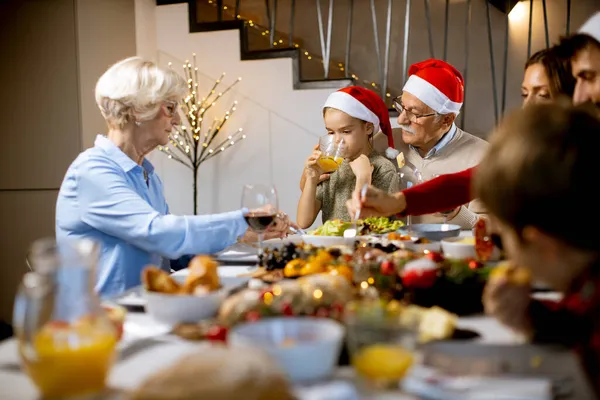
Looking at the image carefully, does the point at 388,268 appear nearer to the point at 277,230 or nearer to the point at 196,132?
the point at 277,230

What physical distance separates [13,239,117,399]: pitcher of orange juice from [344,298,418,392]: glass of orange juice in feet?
1.08

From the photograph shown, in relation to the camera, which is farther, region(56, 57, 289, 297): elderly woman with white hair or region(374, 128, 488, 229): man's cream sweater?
region(374, 128, 488, 229): man's cream sweater

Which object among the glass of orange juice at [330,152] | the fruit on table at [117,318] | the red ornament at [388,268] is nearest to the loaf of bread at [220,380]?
the fruit on table at [117,318]

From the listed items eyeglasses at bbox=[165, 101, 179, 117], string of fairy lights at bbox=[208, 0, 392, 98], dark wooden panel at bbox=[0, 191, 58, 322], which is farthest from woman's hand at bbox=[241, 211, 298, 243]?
string of fairy lights at bbox=[208, 0, 392, 98]

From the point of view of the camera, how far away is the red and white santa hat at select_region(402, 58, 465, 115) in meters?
3.35

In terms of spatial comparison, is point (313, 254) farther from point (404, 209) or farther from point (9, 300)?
point (9, 300)

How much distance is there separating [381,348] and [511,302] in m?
0.29

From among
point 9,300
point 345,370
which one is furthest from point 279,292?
point 9,300

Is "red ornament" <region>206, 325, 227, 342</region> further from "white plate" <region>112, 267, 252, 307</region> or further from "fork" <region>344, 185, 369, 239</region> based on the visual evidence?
"fork" <region>344, 185, 369, 239</region>

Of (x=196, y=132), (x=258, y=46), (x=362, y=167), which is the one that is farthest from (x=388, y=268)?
(x=258, y=46)

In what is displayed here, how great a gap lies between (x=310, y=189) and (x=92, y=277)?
2.26 meters

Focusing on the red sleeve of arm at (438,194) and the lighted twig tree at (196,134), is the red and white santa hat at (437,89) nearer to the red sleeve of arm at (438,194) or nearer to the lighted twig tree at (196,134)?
the red sleeve of arm at (438,194)

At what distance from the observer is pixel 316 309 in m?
1.00

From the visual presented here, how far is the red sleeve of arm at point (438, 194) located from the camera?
1.90m
